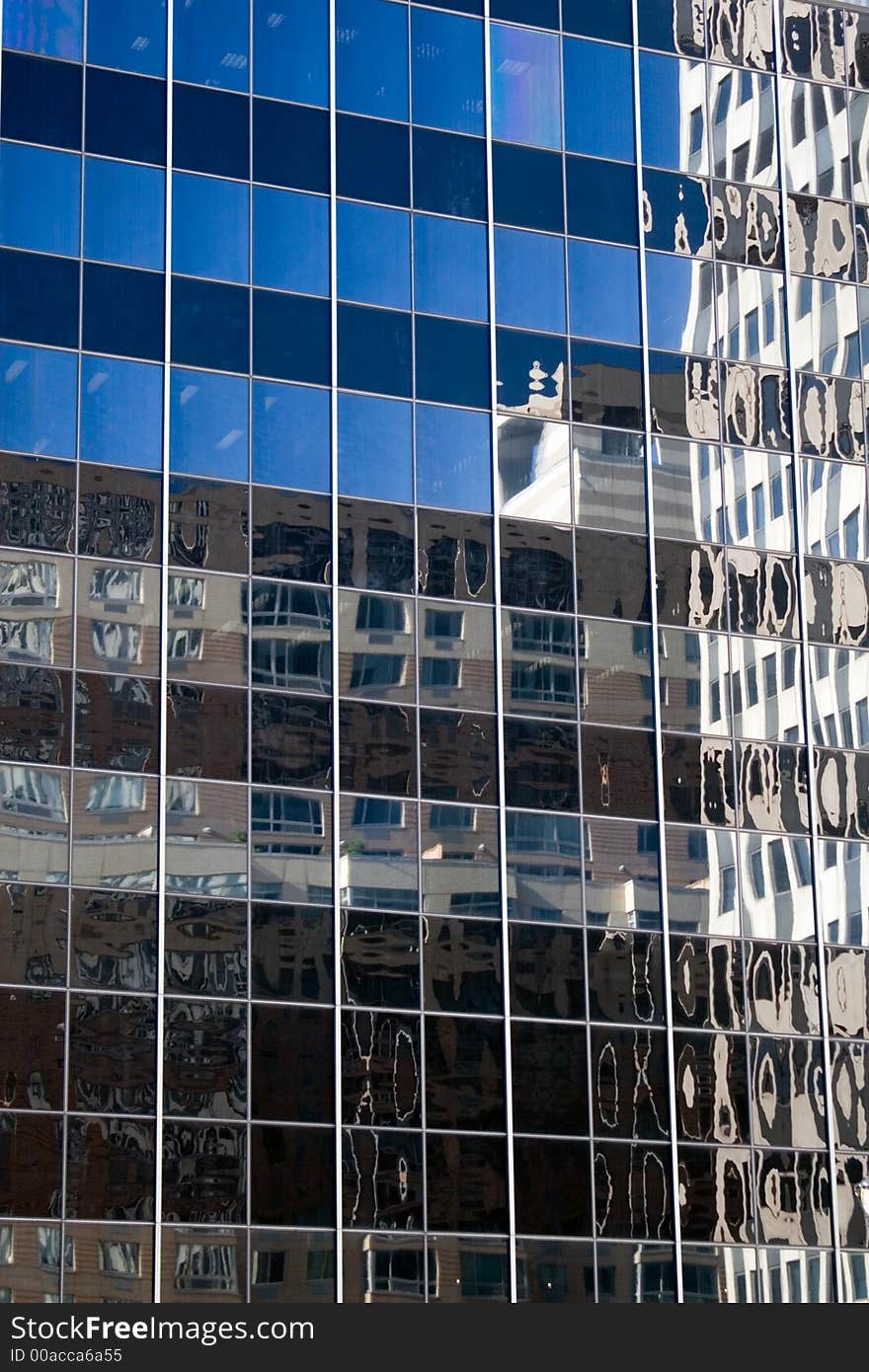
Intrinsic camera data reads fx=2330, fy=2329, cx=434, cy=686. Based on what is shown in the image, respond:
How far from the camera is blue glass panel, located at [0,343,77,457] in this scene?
126 feet

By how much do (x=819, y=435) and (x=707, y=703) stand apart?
625 cm

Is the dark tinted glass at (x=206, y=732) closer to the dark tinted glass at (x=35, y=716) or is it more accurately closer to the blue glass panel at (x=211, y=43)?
the dark tinted glass at (x=35, y=716)

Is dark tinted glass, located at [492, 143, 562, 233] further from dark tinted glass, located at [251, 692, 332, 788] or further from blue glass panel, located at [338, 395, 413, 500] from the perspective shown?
dark tinted glass, located at [251, 692, 332, 788]

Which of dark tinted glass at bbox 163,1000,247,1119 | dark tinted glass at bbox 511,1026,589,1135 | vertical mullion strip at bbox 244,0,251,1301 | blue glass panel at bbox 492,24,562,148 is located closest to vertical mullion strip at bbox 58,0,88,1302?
dark tinted glass at bbox 163,1000,247,1119

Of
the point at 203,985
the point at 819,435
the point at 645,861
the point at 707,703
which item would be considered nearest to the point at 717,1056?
the point at 645,861

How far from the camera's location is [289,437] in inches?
1582

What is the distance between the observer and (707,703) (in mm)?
42188

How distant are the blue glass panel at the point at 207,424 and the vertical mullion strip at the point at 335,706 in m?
1.64

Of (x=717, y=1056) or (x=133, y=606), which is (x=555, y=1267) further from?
(x=133, y=606)

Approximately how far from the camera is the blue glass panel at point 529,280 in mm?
42375

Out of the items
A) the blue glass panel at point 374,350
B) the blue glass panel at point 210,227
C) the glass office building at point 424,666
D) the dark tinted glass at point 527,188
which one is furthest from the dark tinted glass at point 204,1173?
the dark tinted glass at point 527,188

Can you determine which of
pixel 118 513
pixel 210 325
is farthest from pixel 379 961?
pixel 210 325

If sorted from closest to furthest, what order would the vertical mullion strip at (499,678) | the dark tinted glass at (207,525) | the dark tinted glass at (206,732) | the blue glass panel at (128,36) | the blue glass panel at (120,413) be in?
the dark tinted glass at (206,732) → the vertical mullion strip at (499,678) → the blue glass panel at (120,413) → the dark tinted glass at (207,525) → the blue glass panel at (128,36)

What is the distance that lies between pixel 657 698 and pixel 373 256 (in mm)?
9384
